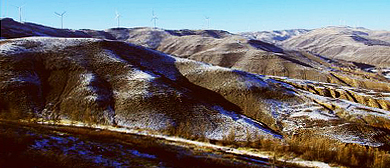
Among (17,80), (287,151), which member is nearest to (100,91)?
(17,80)

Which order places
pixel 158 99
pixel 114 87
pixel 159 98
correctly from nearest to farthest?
pixel 158 99 < pixel 159 98 < pixel 114 87

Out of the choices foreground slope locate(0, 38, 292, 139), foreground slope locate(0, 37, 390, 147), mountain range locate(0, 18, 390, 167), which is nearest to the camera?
mountain range locate(0, 18, 390, 167)

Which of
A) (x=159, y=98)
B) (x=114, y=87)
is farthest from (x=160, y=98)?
(x=114, y=87)

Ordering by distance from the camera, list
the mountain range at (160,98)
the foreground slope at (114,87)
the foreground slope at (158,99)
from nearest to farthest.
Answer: the mountain range at (160,98) → the foreground slope at (158,99) → the foreground slope at (114,87)

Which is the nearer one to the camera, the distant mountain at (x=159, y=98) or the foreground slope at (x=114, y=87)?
the distant mountain at (x=159, y=98)

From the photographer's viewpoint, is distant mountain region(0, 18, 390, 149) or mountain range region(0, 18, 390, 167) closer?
mountain range region(0, 18, 390, 167)

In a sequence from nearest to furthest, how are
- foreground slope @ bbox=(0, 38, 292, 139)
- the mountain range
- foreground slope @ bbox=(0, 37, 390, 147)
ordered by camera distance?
the mountain range < foreground slope @ bbox=(0, 37, 390, 147) < foreground slope @ bbox=(0, 38, 292, 139)

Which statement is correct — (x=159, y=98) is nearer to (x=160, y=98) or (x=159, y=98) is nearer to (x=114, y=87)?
(x=160, y=98)

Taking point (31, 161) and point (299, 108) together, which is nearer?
point (31, 161)

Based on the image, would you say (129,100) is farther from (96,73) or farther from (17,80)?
(17,80)

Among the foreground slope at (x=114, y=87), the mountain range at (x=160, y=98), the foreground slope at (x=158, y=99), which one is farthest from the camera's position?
the foreground slope at (x=114, y=87)

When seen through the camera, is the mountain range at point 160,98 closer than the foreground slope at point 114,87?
Yes
